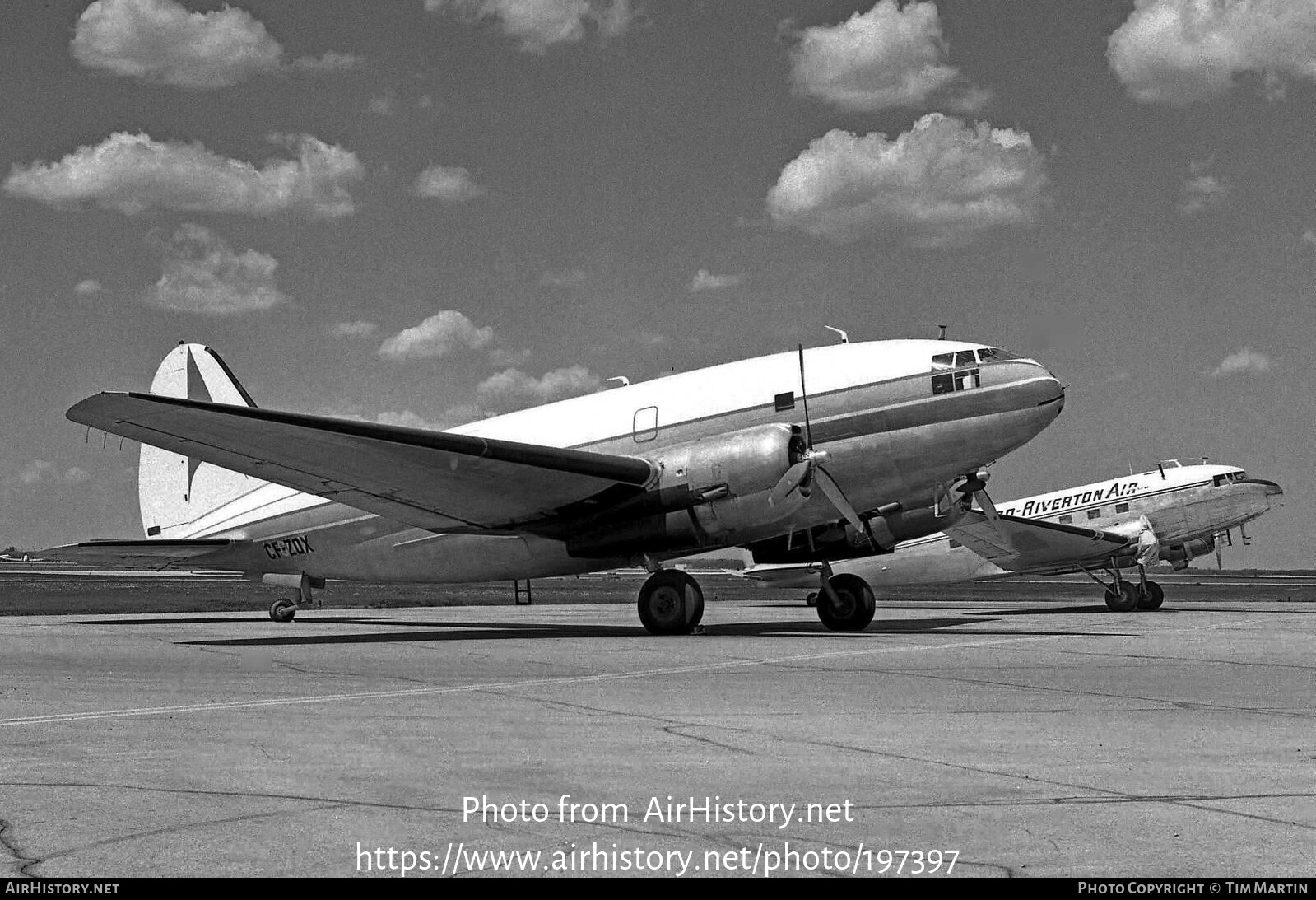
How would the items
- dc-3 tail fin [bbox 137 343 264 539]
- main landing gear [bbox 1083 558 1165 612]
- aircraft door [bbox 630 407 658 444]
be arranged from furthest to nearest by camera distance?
1. main landing gear [bbox 1083 558 1165 612]
2. dc-3 tail fin [bbox 137 343 264 539]
3. aircraft door [bbox 630 407 658 444]

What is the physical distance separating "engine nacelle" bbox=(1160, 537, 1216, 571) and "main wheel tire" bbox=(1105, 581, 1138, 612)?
2869mm

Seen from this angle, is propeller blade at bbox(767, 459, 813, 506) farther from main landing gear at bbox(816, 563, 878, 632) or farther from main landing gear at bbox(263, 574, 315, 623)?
main landing gear at bbox(263, 574, 315, 623)

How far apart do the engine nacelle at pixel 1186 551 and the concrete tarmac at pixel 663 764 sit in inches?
1061

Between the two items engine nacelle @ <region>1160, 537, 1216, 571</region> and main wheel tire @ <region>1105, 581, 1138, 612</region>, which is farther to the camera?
engine nacelle @ <region>1160, 537, 1216, 571</region>

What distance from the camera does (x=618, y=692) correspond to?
1223 centimetres

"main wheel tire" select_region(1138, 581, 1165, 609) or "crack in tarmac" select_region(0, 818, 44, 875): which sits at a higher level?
"crack in tarmac" select_region(0, 818, 44, 875)

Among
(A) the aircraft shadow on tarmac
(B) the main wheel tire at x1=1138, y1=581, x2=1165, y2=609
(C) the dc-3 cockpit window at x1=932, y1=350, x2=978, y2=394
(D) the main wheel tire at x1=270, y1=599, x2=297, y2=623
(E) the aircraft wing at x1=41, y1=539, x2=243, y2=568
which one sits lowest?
(B) the main wheel tire at x1=1138, y1=581, x2=1165, y2=609

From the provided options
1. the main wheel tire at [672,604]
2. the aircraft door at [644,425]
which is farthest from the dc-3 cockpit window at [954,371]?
the main wheel tire at [672,604]

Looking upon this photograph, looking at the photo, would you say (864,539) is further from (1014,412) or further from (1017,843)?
(1017,843)

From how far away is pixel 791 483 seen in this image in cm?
1978

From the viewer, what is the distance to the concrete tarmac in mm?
5648

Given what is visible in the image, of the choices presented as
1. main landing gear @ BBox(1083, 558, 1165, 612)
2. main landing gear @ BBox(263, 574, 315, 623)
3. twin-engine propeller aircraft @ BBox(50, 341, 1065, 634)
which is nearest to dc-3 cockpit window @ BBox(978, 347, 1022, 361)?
twin-engine propeller aircraft @ BBox(50, 341, 1065, 634)

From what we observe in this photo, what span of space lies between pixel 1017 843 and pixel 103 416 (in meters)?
16.4
